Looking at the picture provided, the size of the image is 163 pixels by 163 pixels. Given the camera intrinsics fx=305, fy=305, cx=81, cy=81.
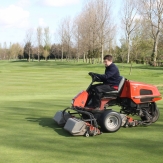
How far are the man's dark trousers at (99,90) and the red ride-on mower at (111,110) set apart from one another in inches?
3.5

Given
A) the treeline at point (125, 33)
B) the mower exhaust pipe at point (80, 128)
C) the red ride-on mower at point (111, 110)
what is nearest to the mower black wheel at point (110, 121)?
the red ride-on mower at point (111, 110)

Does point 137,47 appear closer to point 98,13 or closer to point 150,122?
point 98,13

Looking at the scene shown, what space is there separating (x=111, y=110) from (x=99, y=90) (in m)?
0.56

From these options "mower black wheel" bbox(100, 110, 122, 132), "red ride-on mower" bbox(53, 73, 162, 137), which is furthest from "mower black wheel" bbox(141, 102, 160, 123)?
"mower black wheel" bbox(100, 110, 122, 132)

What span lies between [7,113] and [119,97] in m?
4.06

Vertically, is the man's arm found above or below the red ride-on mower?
above

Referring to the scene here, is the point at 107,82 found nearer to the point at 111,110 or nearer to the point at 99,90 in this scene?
the point at 99,90

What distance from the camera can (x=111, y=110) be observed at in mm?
7234

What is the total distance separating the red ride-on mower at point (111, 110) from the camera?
675cm

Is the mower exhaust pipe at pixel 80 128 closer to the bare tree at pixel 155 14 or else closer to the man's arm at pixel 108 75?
the man's arm at pixel 108 75

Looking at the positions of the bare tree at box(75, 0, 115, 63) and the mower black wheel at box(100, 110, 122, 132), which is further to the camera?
the bare tree at box(75, 0, 115, 63)

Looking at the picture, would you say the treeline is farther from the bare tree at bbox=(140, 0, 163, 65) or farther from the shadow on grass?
the shadow on grass

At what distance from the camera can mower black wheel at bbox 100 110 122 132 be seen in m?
6.94

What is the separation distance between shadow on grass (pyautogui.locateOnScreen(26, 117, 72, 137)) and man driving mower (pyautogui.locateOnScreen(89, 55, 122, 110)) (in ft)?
3.27
